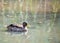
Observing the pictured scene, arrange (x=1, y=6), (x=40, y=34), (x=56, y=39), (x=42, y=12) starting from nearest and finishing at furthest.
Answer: (x=56, y=39)
(x=40, y=34)
(x=42, y=12)
(x=1, y=6)

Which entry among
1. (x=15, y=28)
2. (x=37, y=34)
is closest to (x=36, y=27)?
(x=15, y=28)

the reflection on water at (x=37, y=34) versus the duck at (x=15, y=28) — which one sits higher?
the duck at (x=15, y=28)

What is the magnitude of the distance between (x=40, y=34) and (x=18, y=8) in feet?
13.3

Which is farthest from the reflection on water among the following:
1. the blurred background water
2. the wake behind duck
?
the wake behind duck

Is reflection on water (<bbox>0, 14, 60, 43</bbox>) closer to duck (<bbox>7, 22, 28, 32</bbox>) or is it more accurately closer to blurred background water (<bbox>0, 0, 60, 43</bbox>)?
blurred background water (<bbox>0, 0, 60, 43</bbox>)

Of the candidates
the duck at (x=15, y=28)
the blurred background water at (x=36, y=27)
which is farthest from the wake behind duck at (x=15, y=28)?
the blurred background water at (x=36, y=27)

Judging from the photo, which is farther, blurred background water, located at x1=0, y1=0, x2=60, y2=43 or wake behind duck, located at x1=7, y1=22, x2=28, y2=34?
wake behind duck, located at x1=7, y1=22, x2=28, y2=34

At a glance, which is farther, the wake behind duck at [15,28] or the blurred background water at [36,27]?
the wake behind duck at [15,28]

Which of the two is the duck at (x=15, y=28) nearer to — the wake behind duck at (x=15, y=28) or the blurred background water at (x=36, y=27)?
the wake behind duck at (x=15, y=28)

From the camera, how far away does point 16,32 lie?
6.47 metres

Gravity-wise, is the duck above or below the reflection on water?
above

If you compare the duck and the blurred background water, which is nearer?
the blurred background water

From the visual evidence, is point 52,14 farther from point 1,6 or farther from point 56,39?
point 56,39

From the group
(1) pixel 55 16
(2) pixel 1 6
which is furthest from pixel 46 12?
(2) pixel 1 6
